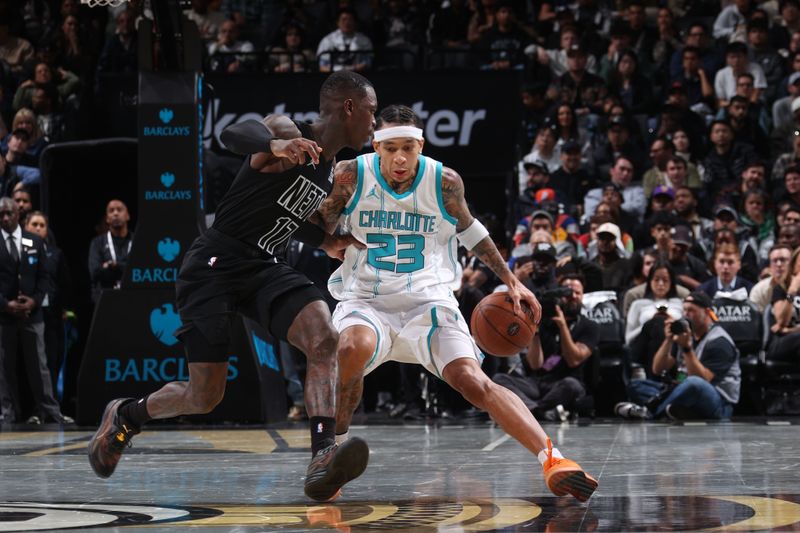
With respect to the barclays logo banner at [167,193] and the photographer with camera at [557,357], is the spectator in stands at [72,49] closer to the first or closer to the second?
the barclays logo banner at [167,193]

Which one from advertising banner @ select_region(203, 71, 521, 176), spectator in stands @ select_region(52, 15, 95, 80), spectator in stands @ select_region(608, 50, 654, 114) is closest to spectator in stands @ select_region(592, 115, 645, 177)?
spectator in stands @ select_region(608, 50, 654, 114)

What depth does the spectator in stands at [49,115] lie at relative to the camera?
55.0 ft

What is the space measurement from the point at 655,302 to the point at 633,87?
4.74 m

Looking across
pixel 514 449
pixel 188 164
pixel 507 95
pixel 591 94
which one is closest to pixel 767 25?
pixel 591 94

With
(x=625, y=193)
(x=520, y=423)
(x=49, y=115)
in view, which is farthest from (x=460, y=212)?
(x=49, y=115)

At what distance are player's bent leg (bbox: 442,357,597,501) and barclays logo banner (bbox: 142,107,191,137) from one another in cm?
629

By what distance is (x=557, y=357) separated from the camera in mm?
12586

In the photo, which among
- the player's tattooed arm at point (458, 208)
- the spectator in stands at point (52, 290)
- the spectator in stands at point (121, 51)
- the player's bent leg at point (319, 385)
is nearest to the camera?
the player's bent leg at point (319, 385)

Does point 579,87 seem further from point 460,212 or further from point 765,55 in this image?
point 460,212

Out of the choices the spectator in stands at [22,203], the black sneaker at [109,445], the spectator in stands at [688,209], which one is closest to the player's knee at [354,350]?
the black sneaker at [109,445]

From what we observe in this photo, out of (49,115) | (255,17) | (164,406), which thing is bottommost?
(164,406)

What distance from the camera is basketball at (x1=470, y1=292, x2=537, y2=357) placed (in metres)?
7.02

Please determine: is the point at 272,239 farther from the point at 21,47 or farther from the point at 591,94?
the point at 21,47

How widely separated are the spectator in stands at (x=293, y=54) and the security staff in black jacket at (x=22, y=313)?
15.4 ft
